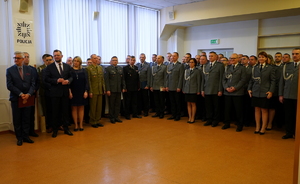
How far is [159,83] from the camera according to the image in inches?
270

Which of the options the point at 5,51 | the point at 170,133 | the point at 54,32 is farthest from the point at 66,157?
the point at 54,32

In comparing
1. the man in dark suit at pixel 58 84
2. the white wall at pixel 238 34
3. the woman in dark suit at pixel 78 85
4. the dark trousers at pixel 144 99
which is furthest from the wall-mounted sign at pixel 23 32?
the white wall at pixel 238 34

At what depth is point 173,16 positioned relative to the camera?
879 cm

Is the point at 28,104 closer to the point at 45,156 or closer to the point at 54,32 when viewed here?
the point at 45,156

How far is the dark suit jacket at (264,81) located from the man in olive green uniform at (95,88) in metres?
3.21

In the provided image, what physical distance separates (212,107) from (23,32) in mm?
4252

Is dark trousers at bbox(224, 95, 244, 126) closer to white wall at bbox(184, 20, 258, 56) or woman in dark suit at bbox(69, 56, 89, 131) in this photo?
woman in dark suit at bbox(69, 56, 89, 131)

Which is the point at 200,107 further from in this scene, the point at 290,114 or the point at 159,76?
the point at 290,114

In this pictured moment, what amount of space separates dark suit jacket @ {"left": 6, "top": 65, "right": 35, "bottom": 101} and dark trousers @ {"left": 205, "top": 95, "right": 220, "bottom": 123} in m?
3.62

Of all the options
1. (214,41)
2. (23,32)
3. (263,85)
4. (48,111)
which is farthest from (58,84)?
(214,41)

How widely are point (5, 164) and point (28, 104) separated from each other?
129 centimetres

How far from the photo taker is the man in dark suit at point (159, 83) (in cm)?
681

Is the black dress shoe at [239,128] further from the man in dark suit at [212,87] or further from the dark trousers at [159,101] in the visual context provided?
the dark trousers at [159,101]

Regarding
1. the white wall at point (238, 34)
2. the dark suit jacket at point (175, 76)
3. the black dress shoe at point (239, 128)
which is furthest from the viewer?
the white wall at point (238, 34)
